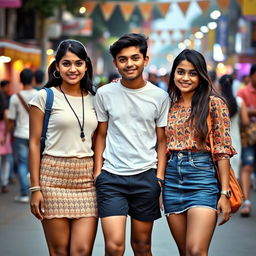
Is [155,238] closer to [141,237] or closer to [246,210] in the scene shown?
[246,210]

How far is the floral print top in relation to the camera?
5.49 m

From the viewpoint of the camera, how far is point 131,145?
18.1ft

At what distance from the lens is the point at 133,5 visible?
3322cm

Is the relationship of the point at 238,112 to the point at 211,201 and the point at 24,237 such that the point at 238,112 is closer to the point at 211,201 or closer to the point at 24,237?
the point at 24,237

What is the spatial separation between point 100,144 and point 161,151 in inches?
17.7

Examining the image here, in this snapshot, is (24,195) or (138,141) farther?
(24,195)

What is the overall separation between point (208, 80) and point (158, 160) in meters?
0.69

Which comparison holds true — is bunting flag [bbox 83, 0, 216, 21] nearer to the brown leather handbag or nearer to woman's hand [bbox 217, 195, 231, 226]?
the brown leather handbag

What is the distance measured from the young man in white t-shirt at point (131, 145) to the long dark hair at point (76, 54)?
0.15 m

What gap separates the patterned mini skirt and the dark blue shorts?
0.09m

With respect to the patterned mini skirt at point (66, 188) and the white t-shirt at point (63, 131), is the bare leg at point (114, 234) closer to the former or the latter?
the patterned mini skirt at point (66, 188)

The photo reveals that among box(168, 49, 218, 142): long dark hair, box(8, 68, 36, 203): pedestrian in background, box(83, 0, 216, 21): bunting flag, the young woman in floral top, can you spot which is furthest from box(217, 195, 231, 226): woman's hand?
box(83, 0, 216, 21): bunting flag

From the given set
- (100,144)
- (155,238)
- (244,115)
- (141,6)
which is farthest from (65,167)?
(141,6)

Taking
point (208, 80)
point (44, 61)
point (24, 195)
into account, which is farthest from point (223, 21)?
point (208, 80)
